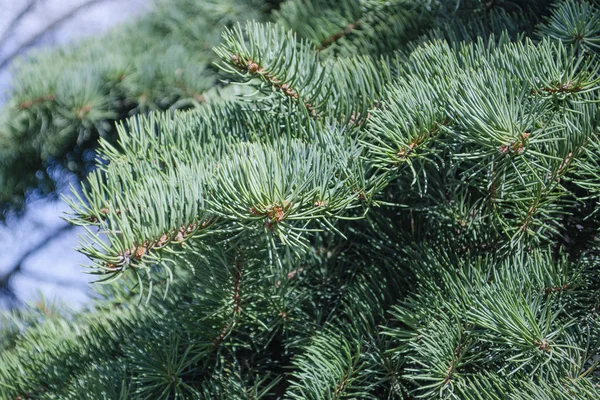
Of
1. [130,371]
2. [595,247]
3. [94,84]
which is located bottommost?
[595,247]

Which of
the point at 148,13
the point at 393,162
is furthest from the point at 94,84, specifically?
the point at 393,162

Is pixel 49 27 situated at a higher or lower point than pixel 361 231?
higher

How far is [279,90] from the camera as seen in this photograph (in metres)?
0.38

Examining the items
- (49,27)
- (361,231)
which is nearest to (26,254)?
(49,27)

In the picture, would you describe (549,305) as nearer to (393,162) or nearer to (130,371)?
(393,162)

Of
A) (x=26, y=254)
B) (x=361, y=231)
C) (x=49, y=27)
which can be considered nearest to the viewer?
(x=361, y=231)

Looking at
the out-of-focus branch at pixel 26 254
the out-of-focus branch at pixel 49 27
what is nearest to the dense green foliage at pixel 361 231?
the out-of-focus branch at pixel 26 254

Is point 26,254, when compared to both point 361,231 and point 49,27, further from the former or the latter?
point 361,231

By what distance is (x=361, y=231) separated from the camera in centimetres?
43

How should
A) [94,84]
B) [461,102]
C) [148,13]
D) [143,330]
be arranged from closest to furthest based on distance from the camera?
[461,102] → [143,330] → [94,84] → [148,13]

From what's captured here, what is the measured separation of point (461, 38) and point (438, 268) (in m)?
0.19

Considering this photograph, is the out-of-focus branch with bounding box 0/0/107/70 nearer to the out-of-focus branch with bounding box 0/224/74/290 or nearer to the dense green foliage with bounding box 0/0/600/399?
the out-of-focus branch with bounding box 0/224/74/290

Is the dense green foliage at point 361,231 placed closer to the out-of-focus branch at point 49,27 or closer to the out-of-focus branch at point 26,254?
the out-of-focus branch at point 26,254

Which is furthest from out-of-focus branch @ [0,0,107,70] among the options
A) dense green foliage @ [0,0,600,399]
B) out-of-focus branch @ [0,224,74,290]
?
dense green foliage @ [0,0,600,399]
